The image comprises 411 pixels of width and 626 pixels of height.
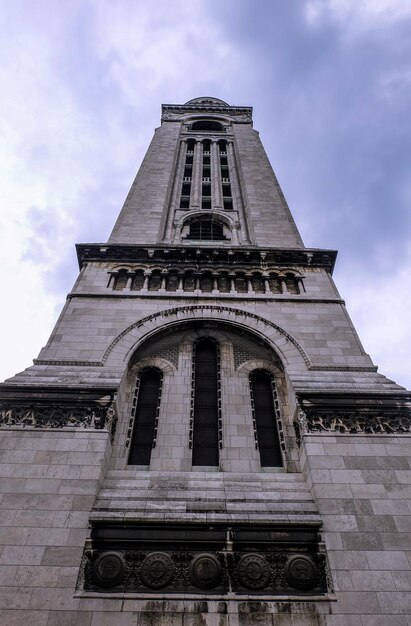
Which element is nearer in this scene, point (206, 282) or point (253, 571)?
point (253, 571)

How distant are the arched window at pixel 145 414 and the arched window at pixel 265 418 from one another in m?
2.62

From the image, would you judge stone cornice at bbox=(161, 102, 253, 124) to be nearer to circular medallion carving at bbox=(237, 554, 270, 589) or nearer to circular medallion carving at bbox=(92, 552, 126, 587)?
circular medallion carving at bbox=(237, 554, 270, 589)

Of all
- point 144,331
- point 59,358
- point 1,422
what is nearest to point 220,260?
point 144,331

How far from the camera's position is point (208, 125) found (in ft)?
125

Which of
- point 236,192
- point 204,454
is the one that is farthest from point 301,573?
point 236,192

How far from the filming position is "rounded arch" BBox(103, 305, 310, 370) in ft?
43.4

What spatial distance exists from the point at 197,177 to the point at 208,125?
1238cm

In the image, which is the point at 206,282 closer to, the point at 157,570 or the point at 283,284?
the point at 283,284

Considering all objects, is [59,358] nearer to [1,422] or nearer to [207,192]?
[1,422]

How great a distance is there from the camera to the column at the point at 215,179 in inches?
989

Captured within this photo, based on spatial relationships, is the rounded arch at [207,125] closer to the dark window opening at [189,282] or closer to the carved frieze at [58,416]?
the dark window opening at [189,282]

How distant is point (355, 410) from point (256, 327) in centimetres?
412

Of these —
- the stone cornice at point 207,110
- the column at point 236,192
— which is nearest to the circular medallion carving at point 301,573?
the column at point 236,192

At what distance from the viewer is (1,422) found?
35.7ft
